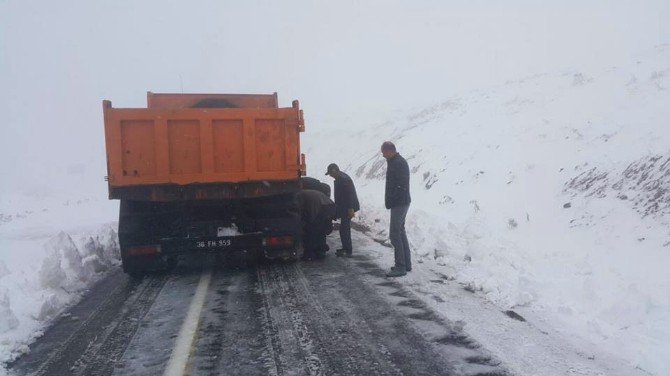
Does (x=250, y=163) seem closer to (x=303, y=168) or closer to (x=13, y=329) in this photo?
(x=303, y=168)

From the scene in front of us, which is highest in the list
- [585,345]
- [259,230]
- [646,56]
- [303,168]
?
[646,56]

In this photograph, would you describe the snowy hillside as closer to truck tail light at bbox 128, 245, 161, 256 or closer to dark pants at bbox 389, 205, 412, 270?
dark pants at bbox 389, 205, 412, 270

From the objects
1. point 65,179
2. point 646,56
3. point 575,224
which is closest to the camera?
point 575,224

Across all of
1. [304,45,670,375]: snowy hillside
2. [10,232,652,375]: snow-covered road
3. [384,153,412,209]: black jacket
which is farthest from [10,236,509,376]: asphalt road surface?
[304,45,670,375]: snowy hillside

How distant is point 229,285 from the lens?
700 cm

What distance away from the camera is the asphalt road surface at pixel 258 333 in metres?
4.12

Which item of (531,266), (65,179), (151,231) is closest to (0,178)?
(65,179)

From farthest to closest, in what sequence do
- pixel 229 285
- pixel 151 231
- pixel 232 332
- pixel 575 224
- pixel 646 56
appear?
1. pixel 646 56
2. pixel 575 224
3. pixel 151 231
4. pixel 229 285
5. pixel 232 332

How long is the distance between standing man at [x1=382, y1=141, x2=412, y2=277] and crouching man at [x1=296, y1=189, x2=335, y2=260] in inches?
67.5

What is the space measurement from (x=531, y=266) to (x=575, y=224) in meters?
3.16

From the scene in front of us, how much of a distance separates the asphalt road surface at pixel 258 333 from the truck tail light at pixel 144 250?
1.75ft

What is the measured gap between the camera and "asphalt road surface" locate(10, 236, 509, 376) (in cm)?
412

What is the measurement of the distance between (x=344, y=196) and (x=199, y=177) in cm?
262

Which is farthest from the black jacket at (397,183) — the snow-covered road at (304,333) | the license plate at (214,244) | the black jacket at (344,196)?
the license plate at (214,244)
